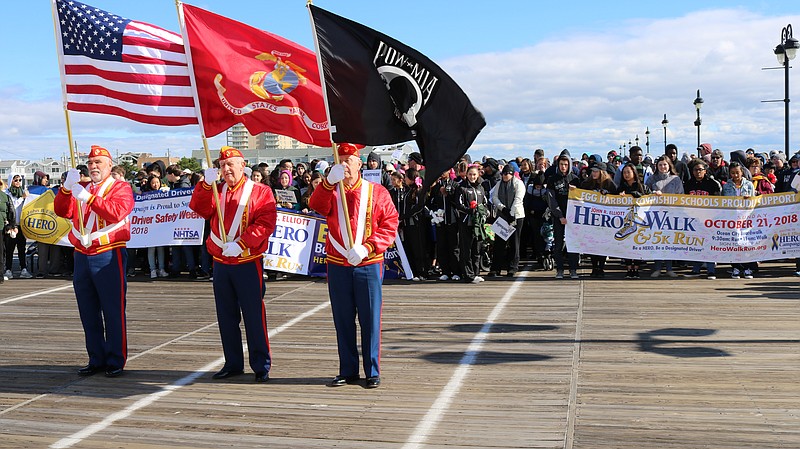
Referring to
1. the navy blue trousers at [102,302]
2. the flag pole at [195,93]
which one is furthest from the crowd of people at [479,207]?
the flag pole at [195,93]

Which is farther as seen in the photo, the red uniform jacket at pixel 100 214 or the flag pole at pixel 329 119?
the red uniform jacket at pixel 100 214

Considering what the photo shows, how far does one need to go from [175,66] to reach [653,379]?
512 centimetres

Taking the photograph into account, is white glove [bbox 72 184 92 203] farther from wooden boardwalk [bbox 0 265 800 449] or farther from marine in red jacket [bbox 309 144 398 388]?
marine in red jacket [bbox 309 144 398 388]

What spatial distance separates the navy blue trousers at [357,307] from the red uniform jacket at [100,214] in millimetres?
2081

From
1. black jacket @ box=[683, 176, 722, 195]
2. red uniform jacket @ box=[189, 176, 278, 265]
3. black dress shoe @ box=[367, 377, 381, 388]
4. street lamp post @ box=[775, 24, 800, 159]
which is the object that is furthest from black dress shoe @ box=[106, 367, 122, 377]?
street lamp post @ box=[775, 24, 800, 159]

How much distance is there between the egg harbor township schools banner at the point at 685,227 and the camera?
14.6m

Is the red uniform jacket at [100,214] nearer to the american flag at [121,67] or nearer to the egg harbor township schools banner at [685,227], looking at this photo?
the american flag at [121,67]

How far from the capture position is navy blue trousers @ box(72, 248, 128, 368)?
8148 millimetres

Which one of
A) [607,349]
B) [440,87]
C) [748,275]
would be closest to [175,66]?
[440,87]

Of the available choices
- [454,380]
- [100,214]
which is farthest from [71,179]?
[454,380]

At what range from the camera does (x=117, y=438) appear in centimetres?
625

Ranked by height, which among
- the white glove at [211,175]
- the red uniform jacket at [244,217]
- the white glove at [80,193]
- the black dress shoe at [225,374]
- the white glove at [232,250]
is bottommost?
the black dress shoe at [225,374]

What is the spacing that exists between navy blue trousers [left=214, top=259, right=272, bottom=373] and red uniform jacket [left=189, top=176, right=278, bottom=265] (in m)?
0.11

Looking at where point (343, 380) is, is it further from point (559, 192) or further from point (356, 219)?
point (559, 192)
